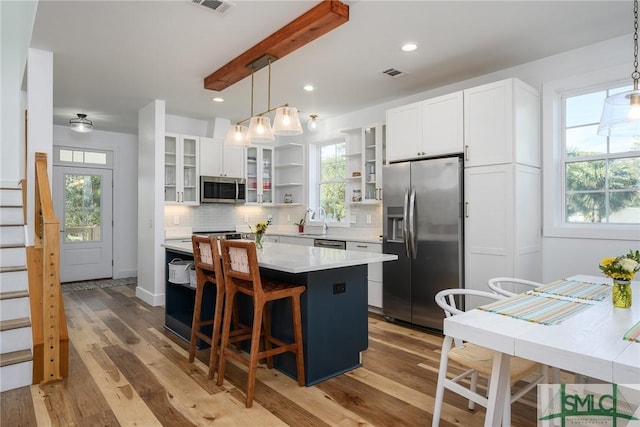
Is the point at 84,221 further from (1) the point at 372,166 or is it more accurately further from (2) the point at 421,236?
(2) the point at 421,236

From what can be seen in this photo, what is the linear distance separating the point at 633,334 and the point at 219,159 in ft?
17.7

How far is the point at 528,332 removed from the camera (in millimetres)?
1432

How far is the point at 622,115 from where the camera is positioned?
6.46ft

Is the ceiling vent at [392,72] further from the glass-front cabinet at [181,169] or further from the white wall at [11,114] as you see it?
the white wall at [11,114]

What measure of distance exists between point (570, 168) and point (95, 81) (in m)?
5.00

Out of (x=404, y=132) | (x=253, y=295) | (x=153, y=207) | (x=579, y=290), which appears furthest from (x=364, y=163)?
(x=579, y=290)

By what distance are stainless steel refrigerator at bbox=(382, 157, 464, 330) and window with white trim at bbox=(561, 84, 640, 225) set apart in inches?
39.0

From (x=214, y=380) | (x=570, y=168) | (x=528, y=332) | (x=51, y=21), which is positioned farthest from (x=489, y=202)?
(x=51, y=21)

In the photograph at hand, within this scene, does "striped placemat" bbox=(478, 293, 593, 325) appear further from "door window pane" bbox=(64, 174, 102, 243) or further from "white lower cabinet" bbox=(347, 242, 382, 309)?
"door window pane" bbox=(64, 174, 102, 243)

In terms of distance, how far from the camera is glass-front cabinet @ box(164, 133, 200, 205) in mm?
5488

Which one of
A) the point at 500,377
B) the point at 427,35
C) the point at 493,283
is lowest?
the point at 500,377

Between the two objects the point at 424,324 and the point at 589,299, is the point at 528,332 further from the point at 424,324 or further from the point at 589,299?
the point at 424,324

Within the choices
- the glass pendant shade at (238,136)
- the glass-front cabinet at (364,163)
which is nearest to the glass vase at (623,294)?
the glass pendant shade at (238,136)

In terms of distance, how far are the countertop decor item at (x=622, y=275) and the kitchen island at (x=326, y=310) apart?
1.33 metres
